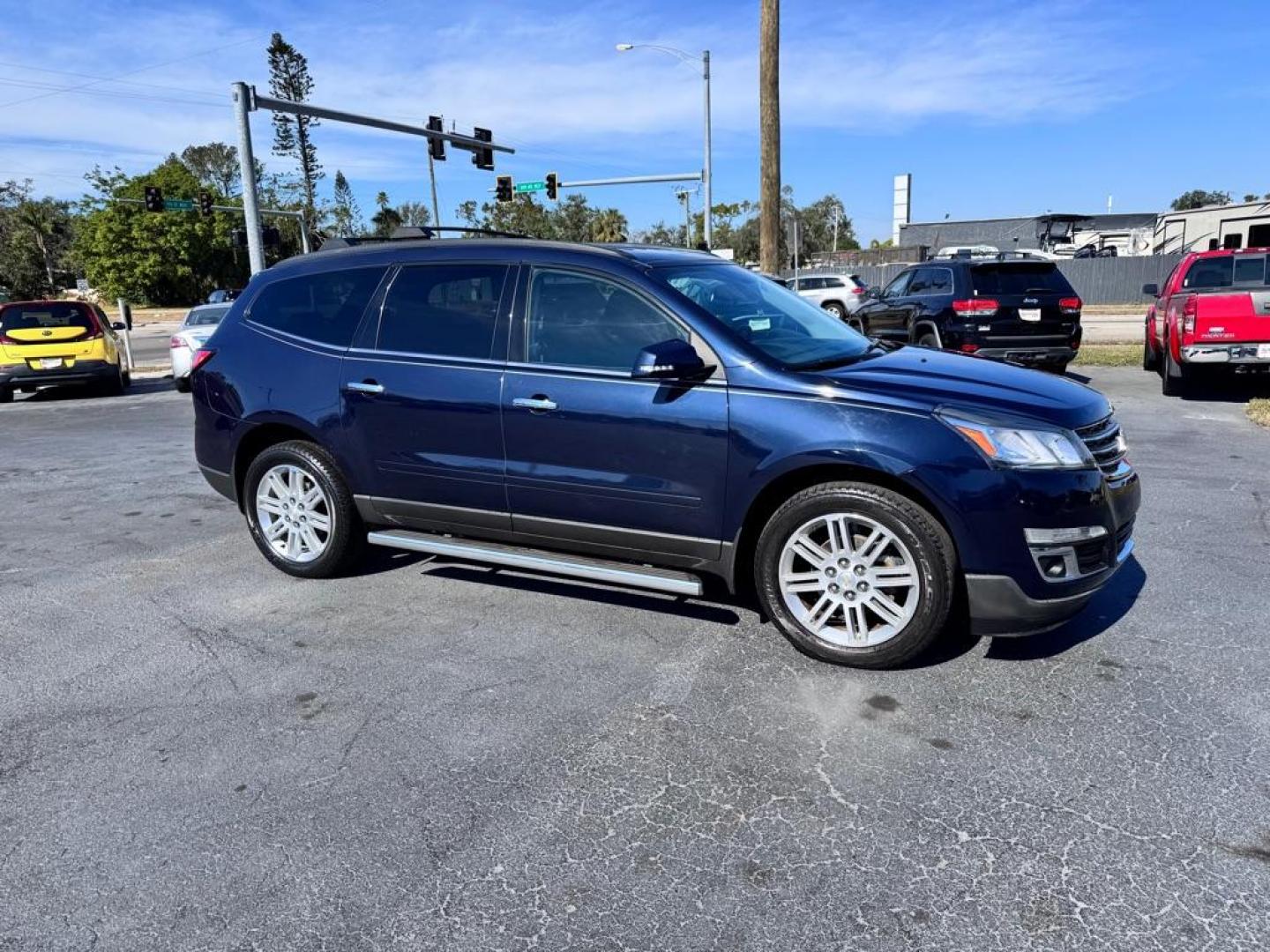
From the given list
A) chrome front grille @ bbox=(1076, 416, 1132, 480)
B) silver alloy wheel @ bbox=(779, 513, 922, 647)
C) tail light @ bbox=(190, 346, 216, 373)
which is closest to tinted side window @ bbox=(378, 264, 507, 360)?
tail light @ bbox=(190, 346, 216, 373)

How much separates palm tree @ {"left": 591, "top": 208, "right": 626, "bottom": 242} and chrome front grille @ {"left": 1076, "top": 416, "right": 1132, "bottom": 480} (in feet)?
237

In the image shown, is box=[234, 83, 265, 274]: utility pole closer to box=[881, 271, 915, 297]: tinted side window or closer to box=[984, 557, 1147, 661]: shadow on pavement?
box=[881, 271, 915, 297]: tinted side window

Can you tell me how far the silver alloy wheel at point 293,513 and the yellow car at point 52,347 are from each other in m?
12.5

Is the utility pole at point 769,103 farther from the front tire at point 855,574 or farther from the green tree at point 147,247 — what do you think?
the green tree at point 147,247

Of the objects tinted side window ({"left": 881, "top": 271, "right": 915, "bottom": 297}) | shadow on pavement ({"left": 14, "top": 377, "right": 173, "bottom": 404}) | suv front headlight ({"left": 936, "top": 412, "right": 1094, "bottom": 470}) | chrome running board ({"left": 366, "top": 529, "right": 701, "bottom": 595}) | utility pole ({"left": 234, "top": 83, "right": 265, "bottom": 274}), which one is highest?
utility pole ({"left": 234, "top": 83, "right": 265, "bottom": 274})

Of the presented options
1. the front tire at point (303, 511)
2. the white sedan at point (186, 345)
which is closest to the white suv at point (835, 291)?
the white sedan at point (186, 345)

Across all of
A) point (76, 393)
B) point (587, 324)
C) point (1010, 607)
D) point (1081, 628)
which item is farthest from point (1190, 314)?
point (76, 393)

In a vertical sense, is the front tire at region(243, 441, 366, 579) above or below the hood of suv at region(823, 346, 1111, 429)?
below

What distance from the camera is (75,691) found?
3.80m

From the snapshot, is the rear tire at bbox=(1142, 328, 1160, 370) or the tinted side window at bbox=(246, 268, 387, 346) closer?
the tinted side window at bbox=(246, 268, 387, 346)

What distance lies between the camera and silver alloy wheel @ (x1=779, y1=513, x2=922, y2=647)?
3.69m

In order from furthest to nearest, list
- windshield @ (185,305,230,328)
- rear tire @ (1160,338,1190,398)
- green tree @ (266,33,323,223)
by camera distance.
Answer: green tree @ (266,33,323,223) → windshield @ (185,305,230,328) → rear tire @ (1160,338,1190,398)

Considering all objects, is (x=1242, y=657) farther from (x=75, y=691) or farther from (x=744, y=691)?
(x=75, y=691)

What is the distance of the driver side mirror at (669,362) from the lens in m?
3.76
